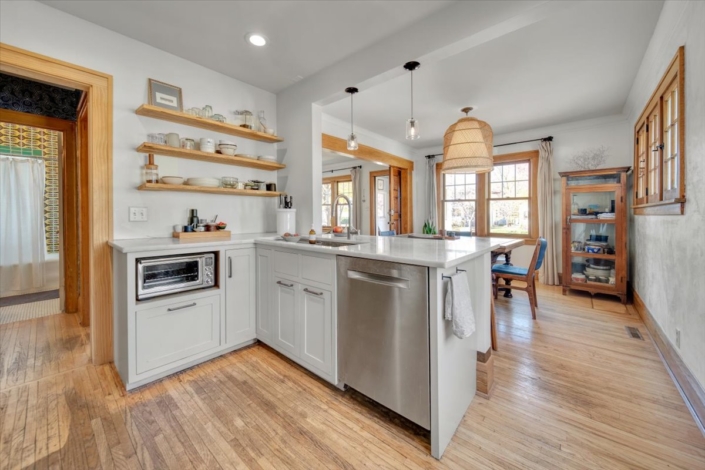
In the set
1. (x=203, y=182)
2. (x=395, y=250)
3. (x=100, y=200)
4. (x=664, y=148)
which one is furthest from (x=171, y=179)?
(x=664, y=148)

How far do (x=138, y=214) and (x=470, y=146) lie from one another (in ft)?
10.1

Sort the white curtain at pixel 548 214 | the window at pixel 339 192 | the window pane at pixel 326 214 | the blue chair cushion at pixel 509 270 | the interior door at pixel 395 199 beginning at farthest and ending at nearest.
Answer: the window pane at pixel 326 214, the window at pixel 339 192, the interior door at pixel 395 199, the white curtain at pixel 548 214, the blue chair cushion at pixel 509 270

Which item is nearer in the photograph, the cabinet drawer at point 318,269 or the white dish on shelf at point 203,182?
the cabinet drawer at point 318,269

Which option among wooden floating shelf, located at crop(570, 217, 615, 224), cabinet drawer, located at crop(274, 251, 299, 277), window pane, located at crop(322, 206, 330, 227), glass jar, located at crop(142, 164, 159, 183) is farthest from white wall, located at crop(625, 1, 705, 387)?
window pane, located at crop(322, 206, 330, 227)

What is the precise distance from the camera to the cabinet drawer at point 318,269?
188 cm

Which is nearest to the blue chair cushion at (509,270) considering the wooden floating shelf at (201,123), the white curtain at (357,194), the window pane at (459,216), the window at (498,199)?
the window at (498,199)

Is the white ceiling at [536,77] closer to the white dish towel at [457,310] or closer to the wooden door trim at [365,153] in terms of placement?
the wooden door trim at [365,153]

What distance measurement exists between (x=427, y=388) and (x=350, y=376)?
1.77 feet

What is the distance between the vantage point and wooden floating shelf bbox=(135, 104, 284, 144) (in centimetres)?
236

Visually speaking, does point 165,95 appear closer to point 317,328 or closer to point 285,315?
point 285,315

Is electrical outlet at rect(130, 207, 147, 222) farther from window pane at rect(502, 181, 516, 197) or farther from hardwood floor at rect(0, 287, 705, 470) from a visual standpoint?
window pane at rect(502, 181, 516, 197)

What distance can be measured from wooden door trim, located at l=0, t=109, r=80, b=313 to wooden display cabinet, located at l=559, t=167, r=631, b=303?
6.07 m

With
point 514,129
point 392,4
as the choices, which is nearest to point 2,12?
point 392,4

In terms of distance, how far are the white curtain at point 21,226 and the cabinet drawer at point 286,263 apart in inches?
171
